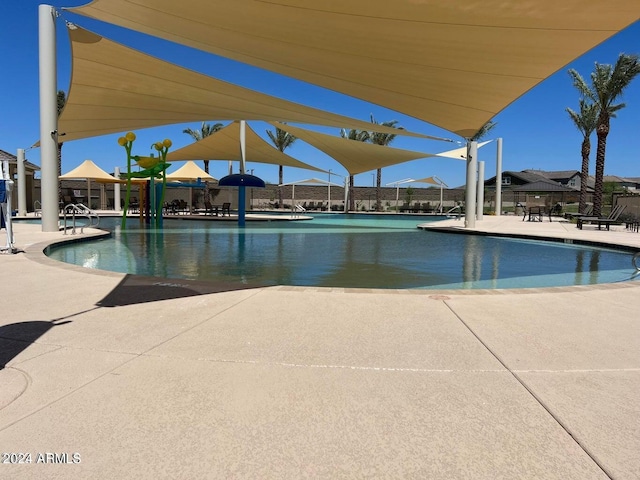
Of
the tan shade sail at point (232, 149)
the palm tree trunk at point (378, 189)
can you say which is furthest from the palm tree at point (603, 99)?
the palm tree trunk at point (378, 189)

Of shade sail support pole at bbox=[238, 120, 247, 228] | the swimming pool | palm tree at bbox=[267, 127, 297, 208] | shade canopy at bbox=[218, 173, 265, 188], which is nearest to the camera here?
the swimming pool

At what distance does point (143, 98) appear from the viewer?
10.7 m

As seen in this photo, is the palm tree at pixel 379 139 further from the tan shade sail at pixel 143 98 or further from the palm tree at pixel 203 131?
the tan shade sail at pixel 143 98

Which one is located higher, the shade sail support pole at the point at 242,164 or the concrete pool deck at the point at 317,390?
the shade sail support pole at the point at 242,164

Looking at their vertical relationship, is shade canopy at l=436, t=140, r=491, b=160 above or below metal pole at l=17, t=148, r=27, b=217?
above

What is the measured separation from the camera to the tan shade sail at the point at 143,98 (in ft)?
27.9

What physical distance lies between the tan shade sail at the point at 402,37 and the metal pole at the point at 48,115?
3759 mm

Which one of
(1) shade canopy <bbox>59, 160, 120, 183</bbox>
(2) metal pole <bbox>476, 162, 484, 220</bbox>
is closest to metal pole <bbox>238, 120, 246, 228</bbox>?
(1) shade canopy <bbox>59, 160, 120, 183</bbox>

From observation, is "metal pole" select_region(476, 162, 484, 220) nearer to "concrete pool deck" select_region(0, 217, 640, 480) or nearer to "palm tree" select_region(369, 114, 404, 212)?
"palm tree" select_region(369, 114, 404, 212)

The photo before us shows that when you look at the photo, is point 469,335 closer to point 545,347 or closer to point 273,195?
point 545,347

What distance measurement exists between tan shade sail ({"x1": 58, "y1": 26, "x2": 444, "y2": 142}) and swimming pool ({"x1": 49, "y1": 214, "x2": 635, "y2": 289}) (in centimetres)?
340

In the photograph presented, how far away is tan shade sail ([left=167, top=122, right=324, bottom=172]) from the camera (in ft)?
58.3

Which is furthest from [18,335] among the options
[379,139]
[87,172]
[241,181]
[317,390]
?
[379,139]

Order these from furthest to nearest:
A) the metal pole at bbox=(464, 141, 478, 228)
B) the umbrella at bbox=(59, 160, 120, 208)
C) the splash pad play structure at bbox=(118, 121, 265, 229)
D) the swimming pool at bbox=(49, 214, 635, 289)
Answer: the umbrella at bbox=(59, 160, 120, 208) < the metal pole at bbox=(464, 141, 478, 228) < the splash pad play structure at bbox=(118, 121, 265, 229) < the swimming pool at bbox=(49, 214, 635, 289)
